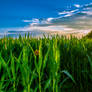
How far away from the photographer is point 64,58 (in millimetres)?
1739

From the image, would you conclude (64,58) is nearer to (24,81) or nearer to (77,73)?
(77,73)

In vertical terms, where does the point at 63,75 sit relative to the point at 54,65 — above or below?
below

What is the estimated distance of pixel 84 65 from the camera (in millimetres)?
1537

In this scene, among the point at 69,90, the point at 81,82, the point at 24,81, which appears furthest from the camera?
the point at 81,82

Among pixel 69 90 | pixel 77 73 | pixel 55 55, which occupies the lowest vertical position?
pixel 69 90

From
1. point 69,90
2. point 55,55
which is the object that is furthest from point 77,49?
point 55,55

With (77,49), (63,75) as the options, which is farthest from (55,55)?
(77,49)

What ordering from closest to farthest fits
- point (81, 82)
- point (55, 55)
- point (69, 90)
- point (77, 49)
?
1. point (55, 55)
2. point (69, 90)
3. point (81, 82)
4. point (77, 49)

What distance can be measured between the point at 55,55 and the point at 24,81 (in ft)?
1.00

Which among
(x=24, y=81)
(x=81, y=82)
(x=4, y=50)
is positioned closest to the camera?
(x=24, y=81)

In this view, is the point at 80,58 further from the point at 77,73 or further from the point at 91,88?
the point at 91,88

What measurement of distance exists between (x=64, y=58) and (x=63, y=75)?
1.13 ft

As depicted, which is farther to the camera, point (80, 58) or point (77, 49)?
point (77, 49)

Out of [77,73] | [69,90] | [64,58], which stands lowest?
→ [69,90]
